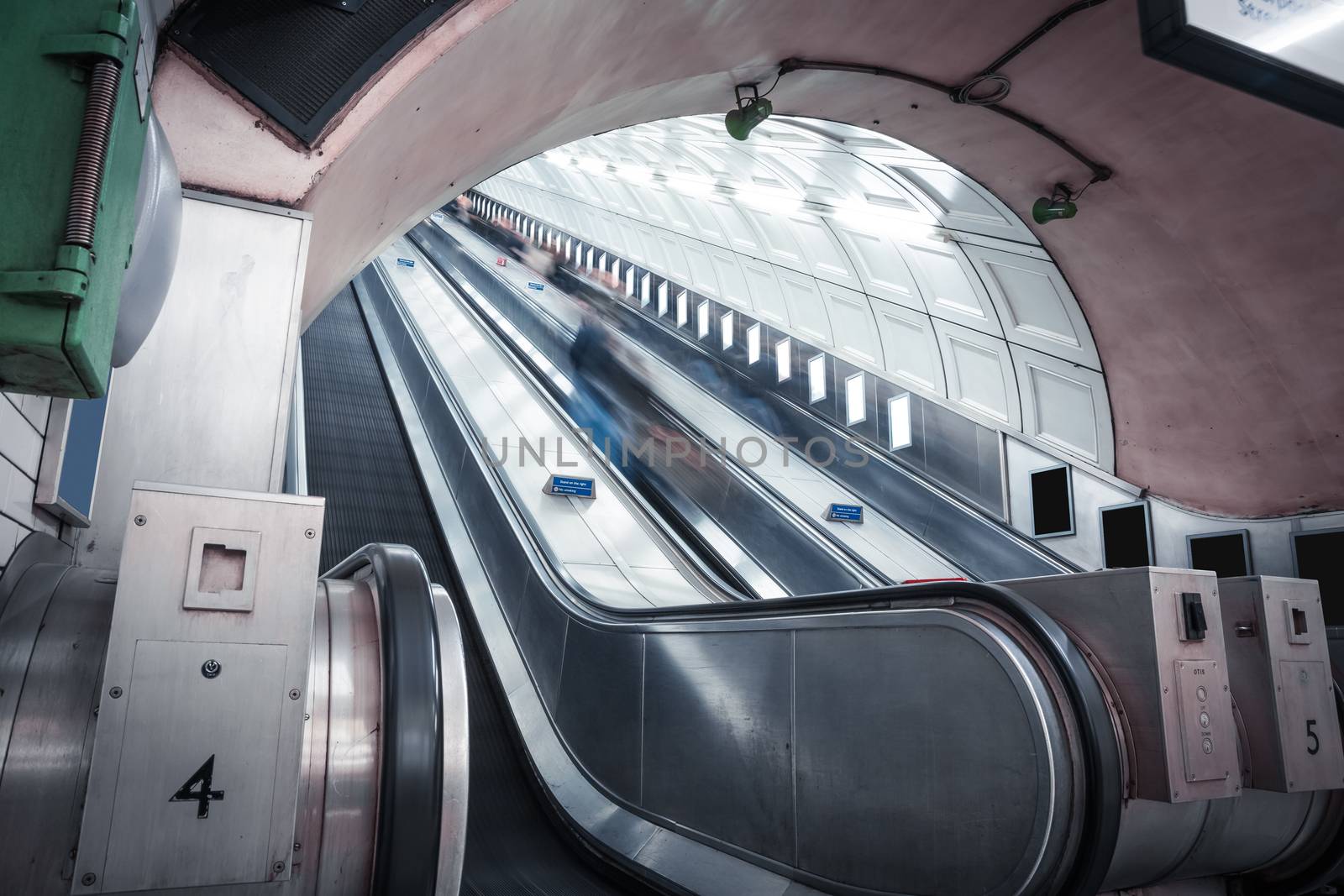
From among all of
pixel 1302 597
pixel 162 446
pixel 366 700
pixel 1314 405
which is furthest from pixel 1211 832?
pixel 1314 405

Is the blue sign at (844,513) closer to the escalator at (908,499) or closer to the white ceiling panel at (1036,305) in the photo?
the escalator at (908,499)

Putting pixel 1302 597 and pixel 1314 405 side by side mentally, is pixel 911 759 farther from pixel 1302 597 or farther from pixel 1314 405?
pixel 1314 405

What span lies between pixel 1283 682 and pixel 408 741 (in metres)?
3.05

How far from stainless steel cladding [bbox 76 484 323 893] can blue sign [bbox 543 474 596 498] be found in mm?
5451

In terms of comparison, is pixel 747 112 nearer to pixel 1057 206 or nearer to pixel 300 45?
pixel 1057 206

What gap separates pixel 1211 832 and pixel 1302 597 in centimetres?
100

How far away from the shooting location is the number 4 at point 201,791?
1.69m

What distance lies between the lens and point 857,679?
10.6 feet

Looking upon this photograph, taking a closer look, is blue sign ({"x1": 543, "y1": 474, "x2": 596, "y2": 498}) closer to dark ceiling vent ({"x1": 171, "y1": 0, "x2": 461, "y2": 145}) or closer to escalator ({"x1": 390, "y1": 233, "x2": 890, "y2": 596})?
escalator ({"x1": 390, "y1": 233, "x2": 890, "y2": 596})

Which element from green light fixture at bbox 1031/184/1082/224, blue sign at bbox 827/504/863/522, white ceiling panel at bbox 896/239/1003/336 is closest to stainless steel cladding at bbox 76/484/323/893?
green light fixture at bbox 1031/184/1082/224

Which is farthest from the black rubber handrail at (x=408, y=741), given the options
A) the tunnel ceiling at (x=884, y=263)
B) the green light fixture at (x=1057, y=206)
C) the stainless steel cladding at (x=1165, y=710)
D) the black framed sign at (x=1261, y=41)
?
the tunnel ceiling at (x=884, y=263)

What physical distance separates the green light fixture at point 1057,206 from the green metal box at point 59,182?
643 cm

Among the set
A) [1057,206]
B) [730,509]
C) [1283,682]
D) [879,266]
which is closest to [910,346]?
[879,266]

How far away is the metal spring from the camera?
1.40 metres
